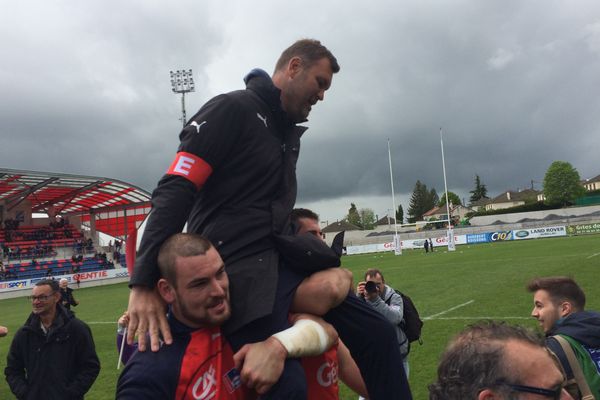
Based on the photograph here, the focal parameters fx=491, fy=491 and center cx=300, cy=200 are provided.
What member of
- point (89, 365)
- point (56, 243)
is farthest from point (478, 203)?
point (89, 365)

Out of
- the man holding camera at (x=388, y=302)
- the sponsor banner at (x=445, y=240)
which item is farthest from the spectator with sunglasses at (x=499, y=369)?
the sponsor banner at (x=445, y=240)

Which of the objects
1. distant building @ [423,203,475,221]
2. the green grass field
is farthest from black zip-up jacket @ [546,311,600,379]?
distant building @ [423,203,475,221]

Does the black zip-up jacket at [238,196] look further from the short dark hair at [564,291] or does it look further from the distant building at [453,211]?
the distant building at [453,211]

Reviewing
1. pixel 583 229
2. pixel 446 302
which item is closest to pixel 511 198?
pixel 583 229

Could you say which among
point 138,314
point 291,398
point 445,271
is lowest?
point 445,271

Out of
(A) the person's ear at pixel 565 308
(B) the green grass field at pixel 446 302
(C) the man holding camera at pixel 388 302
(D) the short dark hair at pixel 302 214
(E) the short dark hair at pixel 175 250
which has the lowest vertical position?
(B) the green grass field at pixel 446 302

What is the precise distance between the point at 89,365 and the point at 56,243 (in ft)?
153

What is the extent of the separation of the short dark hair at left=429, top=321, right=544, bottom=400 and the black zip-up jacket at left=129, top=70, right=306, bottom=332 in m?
0.78

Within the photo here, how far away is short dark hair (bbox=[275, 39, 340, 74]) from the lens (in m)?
2.59

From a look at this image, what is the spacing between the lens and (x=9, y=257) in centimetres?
4219

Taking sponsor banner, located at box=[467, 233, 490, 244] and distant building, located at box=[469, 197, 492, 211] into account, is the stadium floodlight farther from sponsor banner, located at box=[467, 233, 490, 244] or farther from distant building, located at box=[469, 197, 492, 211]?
distant building, located at box=[469, 197, 492, 211]

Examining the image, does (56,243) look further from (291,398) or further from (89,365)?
(291,398)

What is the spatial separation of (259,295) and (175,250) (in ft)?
1.39

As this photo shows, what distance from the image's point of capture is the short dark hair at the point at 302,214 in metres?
Result: 3.10
